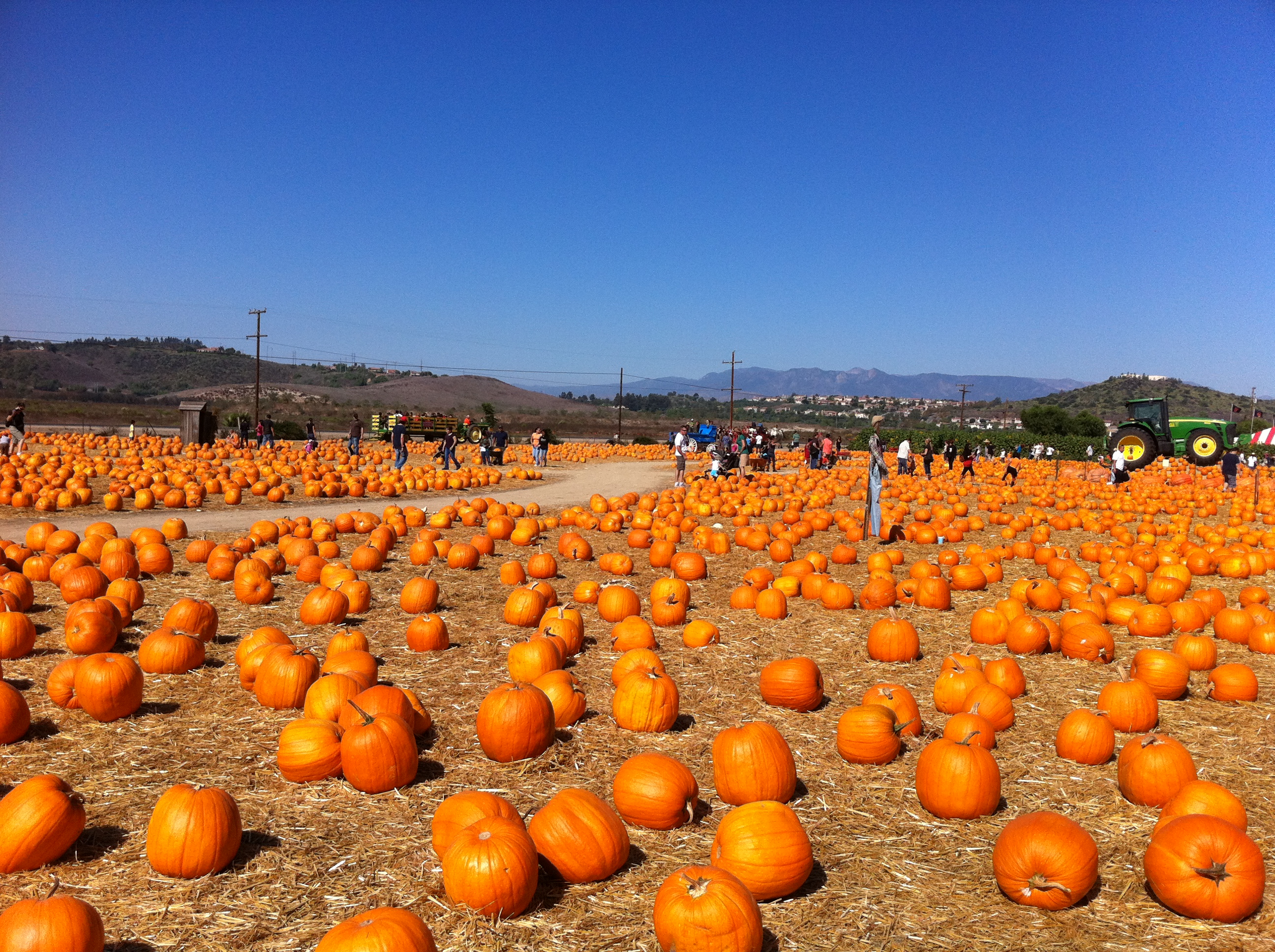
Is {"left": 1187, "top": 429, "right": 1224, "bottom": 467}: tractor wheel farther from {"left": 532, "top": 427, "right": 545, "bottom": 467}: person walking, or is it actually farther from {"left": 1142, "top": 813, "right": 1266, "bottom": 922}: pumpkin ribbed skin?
{"left": 1142, "top": 813, "right": 1266, "bottom": 922}: pumpkin ribbed skin

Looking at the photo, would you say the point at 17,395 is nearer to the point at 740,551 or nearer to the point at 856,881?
the point at 740,551

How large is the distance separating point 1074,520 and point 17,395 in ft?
394

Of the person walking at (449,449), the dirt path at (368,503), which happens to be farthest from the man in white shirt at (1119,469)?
the person walking at (449,449)

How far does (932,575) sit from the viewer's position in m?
10.6

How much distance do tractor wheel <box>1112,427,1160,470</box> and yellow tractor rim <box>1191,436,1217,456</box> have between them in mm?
3397

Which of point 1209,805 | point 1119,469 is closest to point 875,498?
point 1209,805

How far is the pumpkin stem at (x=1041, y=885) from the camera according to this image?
3.75m

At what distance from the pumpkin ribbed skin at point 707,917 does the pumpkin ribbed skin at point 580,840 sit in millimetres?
596

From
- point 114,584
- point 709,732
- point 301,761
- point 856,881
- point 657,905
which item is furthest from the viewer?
point 114,584

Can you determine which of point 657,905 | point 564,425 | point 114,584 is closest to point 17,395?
point 564,425

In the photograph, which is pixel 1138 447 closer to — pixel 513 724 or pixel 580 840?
pixel 513 724

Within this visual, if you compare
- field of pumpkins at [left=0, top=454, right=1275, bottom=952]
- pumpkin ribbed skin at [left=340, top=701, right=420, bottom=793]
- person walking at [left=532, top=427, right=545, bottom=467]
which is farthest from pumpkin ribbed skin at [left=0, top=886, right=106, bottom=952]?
person walking at [left=532, top=427, right=545, bottom=467]

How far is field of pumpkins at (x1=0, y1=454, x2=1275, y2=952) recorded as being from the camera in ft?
12.0

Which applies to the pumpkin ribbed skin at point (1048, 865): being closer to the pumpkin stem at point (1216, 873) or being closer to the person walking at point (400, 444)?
the pumpkin stem at point (1216, 873)
